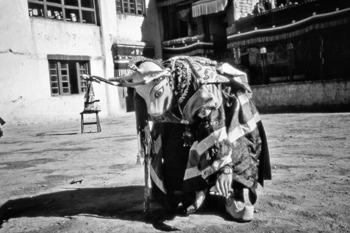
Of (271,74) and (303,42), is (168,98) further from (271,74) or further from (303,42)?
(271,74)

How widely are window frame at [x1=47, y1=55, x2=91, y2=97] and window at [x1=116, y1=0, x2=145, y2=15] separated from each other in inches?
171

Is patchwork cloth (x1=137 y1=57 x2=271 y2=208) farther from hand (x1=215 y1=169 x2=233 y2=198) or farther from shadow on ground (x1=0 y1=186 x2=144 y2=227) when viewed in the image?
shadow on ground (x1=0 y1=186 x2=144 y2=227)

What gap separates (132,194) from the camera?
3.31 meters

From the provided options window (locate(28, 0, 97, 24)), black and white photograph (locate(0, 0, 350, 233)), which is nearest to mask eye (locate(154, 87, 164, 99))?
black and white photograph (locate(0, 0, 350, 233))

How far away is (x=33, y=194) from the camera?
3545mm

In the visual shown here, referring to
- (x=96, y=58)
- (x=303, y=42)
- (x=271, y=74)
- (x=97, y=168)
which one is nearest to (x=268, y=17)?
(x=303, y=42)

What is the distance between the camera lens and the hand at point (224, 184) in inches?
88.0

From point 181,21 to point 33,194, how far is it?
18.6 m

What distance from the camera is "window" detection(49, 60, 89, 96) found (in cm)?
1445

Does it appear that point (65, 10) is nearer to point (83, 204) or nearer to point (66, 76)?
point (66, 76)

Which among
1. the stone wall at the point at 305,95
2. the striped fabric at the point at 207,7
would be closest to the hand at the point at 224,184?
the stone wall at the point at 305,95

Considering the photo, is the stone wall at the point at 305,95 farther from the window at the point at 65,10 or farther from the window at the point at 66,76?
the window at the point at 65,10

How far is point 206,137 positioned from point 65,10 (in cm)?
1603

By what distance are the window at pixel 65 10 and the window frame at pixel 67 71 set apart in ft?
6.79
